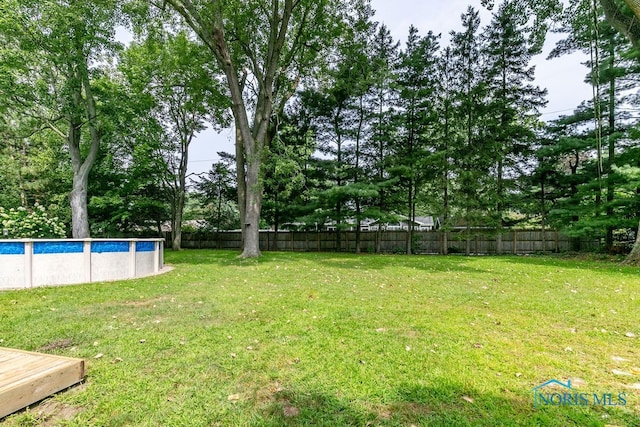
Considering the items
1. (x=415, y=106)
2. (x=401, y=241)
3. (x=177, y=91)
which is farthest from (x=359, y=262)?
(x=177, y=91)

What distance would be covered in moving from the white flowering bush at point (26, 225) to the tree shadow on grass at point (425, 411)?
9382mm

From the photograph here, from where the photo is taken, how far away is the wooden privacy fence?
15.3 m

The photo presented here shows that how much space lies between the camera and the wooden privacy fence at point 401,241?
15336 mm

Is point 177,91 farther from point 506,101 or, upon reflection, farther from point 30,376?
point 30,376

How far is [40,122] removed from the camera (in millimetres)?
12414

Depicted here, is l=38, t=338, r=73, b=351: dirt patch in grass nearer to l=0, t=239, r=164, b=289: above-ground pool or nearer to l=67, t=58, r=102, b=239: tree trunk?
l=0, t=239, r=164, b=289: above-ground pool

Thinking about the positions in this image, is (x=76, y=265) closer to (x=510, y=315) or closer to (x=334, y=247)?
(x=510, y=315)

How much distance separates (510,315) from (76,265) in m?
8.05

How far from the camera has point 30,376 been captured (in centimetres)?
202

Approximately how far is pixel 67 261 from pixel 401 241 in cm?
1485

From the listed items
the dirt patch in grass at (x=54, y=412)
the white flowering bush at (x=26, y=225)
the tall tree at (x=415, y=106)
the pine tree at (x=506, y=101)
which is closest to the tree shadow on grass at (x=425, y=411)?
the dirt patch in grass at (x=54, y=412)

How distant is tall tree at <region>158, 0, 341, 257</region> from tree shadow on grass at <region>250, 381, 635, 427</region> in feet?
30.2

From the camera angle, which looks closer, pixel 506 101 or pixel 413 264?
pixel 413 264

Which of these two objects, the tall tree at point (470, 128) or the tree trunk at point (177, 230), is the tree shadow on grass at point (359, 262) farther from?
the tree trunk at point (177, 230)
